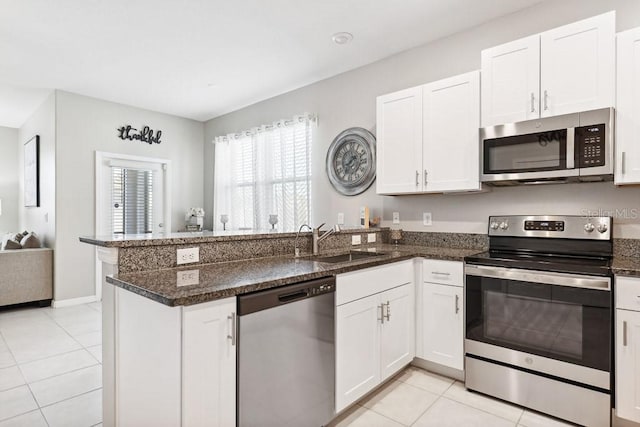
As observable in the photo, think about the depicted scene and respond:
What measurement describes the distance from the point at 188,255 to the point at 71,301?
12.4 ft

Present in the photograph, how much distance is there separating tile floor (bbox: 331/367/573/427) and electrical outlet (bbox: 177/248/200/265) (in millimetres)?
1239

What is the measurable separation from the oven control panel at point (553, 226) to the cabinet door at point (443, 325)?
0.66 m

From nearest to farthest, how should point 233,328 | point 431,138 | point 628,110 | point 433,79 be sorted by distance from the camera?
point 233,328 < point 628,110 < point 431,138 < point 433,79

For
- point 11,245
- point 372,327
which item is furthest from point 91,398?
point 11,245

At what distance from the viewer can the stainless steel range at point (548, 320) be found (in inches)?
75.2

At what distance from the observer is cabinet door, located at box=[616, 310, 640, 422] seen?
181 cm

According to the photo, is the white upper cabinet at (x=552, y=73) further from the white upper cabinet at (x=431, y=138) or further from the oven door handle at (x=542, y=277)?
the oven door handle at (x=542, y=277)

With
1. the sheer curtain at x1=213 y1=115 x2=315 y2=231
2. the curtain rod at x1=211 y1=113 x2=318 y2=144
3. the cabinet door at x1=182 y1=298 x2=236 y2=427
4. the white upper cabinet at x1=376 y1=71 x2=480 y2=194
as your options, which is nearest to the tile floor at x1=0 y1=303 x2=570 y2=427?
the cabinet door at x1=182 y1=298 x2=236 y2=427

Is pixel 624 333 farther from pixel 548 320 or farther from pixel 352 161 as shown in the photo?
pixel 352 161

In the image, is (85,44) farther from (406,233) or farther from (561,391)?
(561,391)

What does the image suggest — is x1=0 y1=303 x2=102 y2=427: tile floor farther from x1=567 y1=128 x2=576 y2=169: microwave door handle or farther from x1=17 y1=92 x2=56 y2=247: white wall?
x1=567 y1=128 x2=576 y2=169: microwave door handle

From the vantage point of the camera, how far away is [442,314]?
2.51m

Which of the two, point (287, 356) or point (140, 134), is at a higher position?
point (140, 134)

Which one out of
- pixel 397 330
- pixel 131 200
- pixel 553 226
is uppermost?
pixel 131 200
